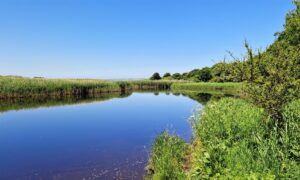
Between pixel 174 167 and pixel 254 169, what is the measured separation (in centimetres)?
354

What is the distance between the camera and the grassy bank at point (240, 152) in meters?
5.64

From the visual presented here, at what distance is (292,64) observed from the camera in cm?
971

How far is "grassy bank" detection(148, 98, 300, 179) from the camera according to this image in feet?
18.5

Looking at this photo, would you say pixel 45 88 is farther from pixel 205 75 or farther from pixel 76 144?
pixel 205 75

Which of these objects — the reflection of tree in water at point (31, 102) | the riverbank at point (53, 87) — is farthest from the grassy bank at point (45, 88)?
the reflection of tree in water at point (31, 102)

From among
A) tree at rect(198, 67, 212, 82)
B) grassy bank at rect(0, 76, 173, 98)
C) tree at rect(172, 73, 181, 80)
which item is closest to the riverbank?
grassy bank at rect(0, 76, 173, 98)

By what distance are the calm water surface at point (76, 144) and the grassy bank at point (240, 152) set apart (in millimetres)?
1776

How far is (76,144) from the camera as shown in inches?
619

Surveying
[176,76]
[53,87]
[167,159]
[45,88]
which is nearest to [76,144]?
[167,159]

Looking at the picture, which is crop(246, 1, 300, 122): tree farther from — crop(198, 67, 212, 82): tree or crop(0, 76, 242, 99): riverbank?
crop(198, 67, 212, 82): tree

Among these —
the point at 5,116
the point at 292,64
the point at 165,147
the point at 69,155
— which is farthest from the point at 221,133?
the point at 5,116

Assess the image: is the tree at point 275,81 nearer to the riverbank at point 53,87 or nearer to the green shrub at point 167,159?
the green shrub at point 167,159

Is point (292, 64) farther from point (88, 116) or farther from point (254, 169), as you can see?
point (88, 116)

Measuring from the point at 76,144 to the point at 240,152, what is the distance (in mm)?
11103
